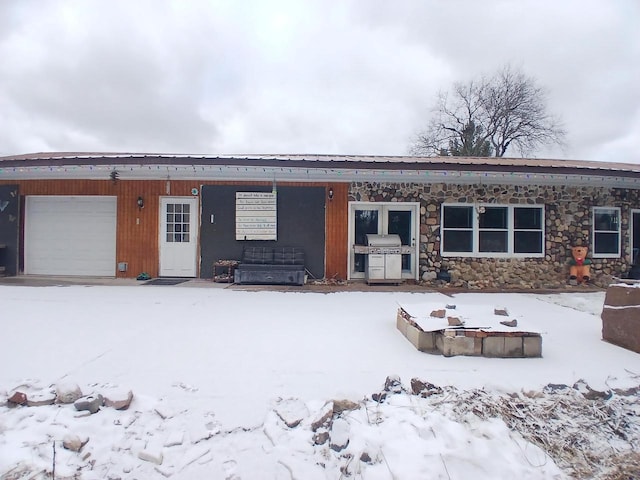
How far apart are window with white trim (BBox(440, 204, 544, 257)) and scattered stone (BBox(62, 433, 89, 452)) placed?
768cm

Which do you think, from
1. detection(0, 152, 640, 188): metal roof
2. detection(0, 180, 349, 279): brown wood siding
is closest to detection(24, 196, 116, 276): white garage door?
detection(0, 180, 349, 279): brown wood siding

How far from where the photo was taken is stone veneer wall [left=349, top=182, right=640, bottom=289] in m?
8.15

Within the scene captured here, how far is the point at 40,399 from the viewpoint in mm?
2270

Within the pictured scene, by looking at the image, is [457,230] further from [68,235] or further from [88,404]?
[68,235]

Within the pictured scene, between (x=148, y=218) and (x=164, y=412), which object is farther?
(x=148, y=218)

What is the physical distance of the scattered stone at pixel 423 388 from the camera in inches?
97.2

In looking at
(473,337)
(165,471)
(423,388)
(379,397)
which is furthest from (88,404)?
(473,337)

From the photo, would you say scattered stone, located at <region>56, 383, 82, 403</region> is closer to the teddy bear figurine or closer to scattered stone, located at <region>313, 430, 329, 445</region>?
scattered stone, located at <region>313, 430, 329, 445</region>

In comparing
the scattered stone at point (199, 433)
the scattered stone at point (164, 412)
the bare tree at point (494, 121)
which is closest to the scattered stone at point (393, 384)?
the scattered stone at point (199, 433)

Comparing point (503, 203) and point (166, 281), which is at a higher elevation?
point (503, 203)

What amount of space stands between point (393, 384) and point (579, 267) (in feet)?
26.0

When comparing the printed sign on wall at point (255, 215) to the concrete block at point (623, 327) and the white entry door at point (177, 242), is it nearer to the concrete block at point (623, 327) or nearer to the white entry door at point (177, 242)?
the white entry door at point (177, 242)

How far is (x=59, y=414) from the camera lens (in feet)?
7.06

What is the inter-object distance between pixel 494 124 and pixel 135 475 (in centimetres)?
2707
